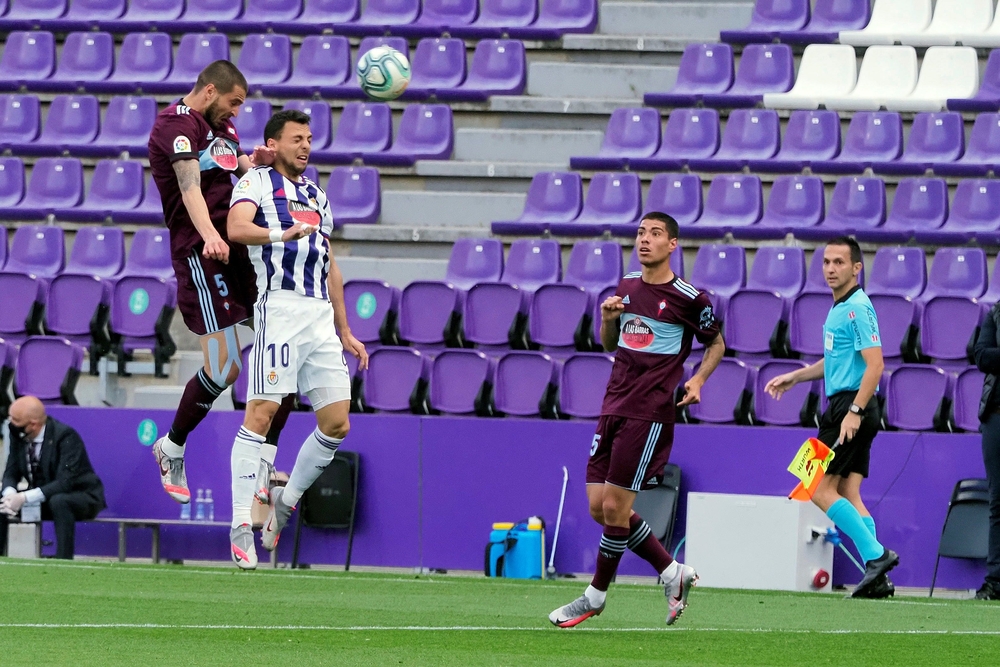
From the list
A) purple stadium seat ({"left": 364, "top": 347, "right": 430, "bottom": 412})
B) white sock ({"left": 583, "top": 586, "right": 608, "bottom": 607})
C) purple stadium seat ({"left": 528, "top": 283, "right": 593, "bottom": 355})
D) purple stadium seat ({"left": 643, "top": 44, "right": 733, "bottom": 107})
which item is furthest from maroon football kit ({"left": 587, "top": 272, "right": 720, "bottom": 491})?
purple stadium seat ({"left": 643, "top": 44, "right": 733, "bottom": 107})

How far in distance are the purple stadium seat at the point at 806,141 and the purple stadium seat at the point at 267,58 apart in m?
5.45

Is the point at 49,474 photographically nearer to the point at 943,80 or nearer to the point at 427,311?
the point at 427,311

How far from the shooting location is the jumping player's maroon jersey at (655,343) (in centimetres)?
762

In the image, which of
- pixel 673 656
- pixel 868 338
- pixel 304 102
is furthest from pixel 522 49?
pixel 673 656

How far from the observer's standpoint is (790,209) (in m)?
14.8

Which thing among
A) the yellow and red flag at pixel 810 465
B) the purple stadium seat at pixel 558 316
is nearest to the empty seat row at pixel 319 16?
the purple stadium seat at pixel 558 316

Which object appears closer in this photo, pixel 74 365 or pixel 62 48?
pixel 74 365

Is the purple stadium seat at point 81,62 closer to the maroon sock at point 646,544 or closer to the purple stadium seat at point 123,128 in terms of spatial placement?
the purple stadium seat at point 123,128

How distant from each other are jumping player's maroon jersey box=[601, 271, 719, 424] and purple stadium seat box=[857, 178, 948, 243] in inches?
275

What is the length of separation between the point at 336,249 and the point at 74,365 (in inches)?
121

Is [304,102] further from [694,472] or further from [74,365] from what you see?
[694,472]

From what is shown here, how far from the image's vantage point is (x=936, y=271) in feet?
44.4

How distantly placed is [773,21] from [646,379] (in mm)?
10275

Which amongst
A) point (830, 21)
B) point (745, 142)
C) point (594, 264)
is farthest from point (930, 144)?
point (594, 264)
